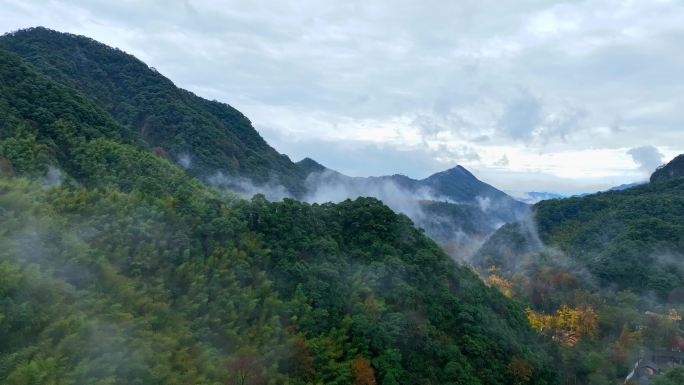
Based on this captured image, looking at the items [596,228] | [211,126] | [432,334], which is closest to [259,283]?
[432,334]

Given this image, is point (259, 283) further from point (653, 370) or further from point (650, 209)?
point (650, 209)

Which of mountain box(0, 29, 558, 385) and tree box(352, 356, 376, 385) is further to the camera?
tree box(352, 356, 376, 385)

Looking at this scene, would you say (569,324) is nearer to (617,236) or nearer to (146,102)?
(617,236)

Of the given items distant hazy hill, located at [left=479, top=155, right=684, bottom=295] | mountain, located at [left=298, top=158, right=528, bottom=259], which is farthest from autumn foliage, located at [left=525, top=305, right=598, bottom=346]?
mountain, located at [left=298, top=158, right=528, bottom=259]

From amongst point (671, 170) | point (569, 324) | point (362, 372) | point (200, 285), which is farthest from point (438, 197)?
point (200, 285)

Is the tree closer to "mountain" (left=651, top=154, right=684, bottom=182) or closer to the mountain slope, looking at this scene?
the mountain slope

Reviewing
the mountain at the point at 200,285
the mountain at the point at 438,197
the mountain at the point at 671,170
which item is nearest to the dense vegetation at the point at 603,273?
the mountain at the point at 200,285
